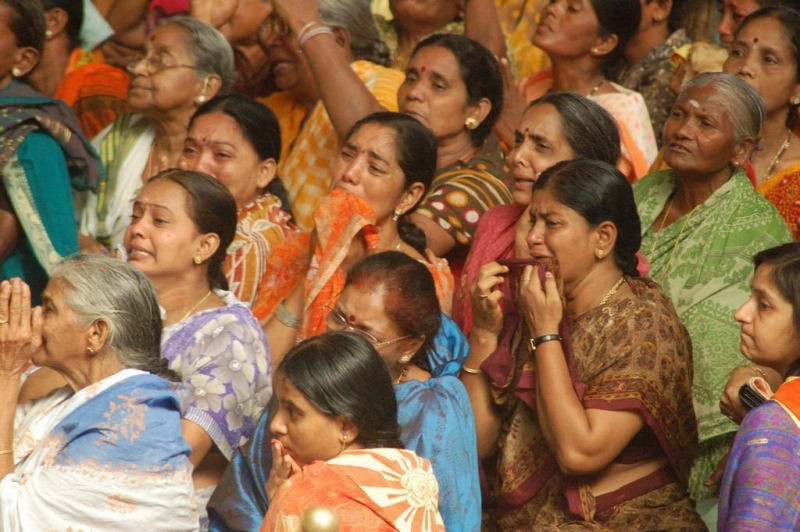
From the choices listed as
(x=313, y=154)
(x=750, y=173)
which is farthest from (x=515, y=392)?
(x=313, y=154)

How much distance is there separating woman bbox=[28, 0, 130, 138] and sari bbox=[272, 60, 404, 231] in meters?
0.91

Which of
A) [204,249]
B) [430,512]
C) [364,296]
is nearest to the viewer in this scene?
[430,512]

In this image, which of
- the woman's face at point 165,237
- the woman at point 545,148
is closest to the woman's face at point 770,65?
the woman at point 545,148

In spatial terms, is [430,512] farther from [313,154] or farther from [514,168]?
[313,154]

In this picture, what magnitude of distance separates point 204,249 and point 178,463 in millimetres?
988

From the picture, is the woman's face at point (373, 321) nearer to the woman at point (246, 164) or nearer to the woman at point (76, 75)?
the woman at point (246, 164)

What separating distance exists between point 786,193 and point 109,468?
282 centimetres

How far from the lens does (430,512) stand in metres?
3.72

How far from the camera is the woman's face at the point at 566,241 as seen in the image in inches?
173

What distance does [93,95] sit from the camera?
658 cm

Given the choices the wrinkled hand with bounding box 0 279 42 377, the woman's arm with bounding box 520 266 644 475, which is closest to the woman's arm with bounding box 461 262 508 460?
the woman's arm with bounding box 520 266 644 475

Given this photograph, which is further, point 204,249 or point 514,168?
point 514,168

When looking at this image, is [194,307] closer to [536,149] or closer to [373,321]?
[373,321]

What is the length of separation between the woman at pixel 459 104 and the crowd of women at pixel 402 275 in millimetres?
15
